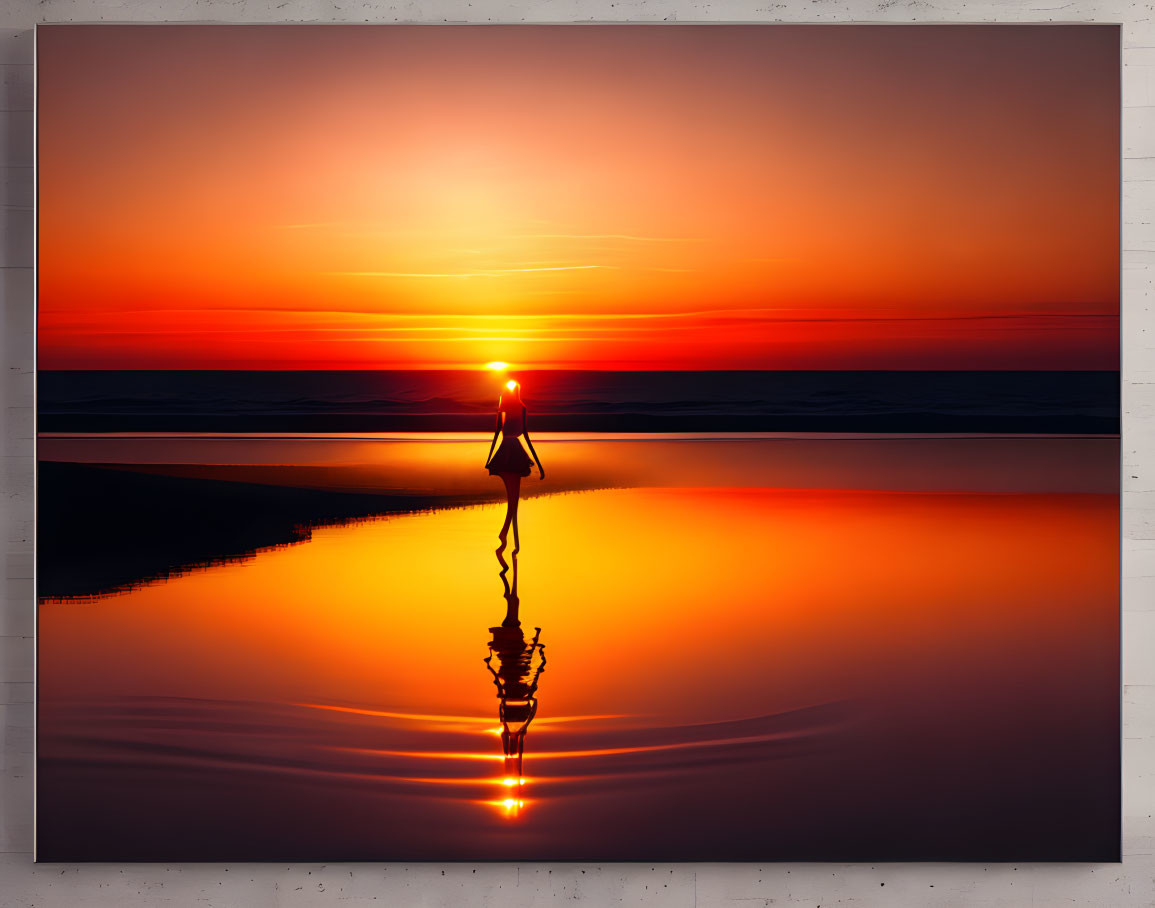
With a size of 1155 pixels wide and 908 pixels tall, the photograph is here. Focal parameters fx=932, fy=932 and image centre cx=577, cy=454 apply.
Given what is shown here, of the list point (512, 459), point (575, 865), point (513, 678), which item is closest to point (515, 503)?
point (512, 459)

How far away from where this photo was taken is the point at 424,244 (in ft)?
7.24

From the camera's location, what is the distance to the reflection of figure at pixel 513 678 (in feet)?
7.13

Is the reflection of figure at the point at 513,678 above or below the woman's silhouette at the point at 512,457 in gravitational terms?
below

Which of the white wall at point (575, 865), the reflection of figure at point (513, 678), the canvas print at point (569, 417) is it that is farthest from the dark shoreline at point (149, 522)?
the reflection of figure at point (513, 678)

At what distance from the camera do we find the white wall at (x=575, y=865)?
2.19 m

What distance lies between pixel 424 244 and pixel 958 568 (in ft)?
4.86

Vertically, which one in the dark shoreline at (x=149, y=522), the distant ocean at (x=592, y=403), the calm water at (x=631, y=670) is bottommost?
the calm water at (x=631, y=670)

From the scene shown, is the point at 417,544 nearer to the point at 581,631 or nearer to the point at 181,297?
the point at 581,631

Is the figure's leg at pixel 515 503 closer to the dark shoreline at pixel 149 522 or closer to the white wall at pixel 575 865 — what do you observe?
the dark shoreline at pixel 149 522

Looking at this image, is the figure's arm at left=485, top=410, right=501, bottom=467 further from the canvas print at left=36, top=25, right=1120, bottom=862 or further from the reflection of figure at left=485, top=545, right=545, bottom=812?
the reflection of figure at left=485, top=545, right=545, bottom=812

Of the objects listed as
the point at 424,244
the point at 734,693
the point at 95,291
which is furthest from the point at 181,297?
the point at 734,693

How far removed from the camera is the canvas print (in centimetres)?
219

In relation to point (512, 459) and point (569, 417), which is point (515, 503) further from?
point (569, 417)

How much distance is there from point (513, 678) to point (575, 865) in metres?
0.47
